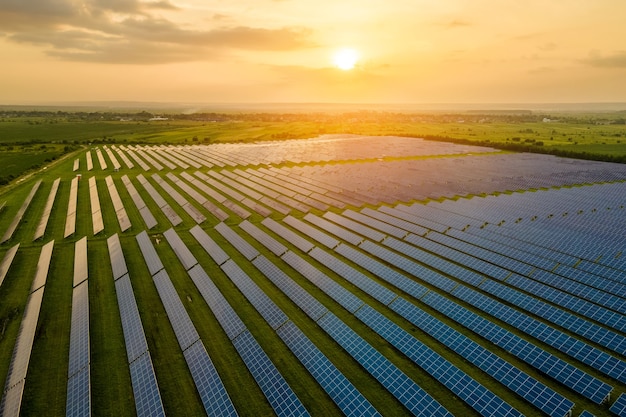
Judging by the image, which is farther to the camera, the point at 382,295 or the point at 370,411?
the point at 382,295

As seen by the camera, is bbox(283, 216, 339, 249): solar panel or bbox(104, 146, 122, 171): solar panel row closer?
bbox(283, 216, 339, 249): solar panel

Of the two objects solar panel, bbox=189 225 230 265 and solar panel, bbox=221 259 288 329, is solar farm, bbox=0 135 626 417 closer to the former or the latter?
solar panel, bbox=221 259 288 329

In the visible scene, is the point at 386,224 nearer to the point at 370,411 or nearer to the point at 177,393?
the point at 370,411

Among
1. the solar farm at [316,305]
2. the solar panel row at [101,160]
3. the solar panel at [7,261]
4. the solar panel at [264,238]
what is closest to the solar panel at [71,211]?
the solar farm at [316,305]

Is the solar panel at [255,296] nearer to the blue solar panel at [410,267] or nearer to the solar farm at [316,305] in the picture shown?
the solar farm at [316,305]

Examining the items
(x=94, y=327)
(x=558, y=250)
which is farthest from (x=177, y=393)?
(x=558, y=250)

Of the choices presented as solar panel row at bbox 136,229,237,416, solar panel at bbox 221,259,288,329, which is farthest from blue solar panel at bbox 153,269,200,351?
solar panel at bbox 221,259,288,329

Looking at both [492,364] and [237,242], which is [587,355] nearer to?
[492,364]
